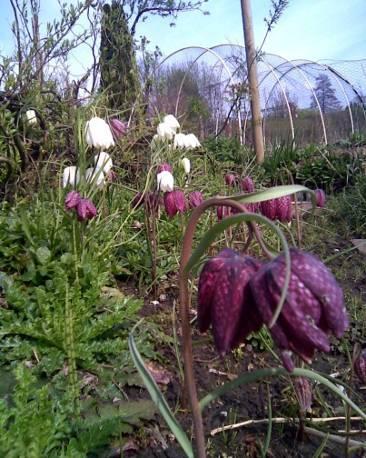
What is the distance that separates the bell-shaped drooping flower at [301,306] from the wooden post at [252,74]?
12.8 feet

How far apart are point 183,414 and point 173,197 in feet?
2.21

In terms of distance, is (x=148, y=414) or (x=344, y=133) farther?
(x=344, y=133)

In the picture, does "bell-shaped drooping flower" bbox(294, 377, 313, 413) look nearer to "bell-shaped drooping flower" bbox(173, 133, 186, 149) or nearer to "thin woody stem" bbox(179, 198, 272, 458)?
"thin woody stem" bbox(179, 198, 272, 458)

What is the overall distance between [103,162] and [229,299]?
1.23 metres

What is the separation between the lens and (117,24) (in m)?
3.32

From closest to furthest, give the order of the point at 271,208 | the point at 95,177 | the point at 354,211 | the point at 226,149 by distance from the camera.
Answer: the point at 271,208 < the point at 95,177 < the point at 354,211 < the point at 226,149

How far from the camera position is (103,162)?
5.24ft

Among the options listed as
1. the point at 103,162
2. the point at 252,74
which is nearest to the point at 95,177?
the point at 103,162

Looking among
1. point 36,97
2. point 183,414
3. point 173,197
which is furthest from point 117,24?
point 183,414

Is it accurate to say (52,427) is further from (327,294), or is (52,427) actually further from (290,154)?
(290,154)

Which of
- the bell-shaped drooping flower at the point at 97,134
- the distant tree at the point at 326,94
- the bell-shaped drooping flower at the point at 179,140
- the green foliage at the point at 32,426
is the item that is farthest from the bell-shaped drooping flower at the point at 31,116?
the distant tree at the point at 326,94

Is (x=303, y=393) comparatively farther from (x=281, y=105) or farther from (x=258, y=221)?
(x=281, y=105)

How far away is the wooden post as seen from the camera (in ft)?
13.7

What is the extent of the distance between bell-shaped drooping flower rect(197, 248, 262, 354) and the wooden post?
153 inches
